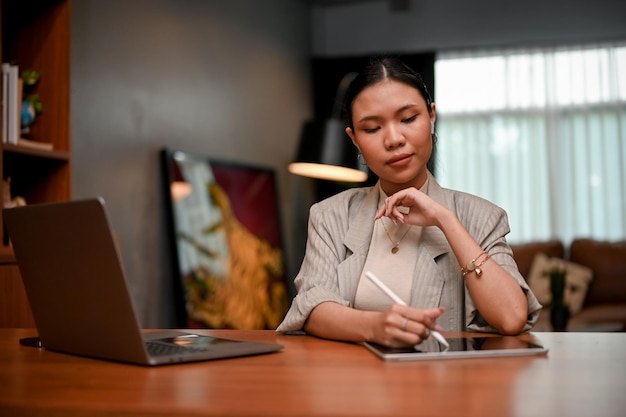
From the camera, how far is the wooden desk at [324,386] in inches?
32.4

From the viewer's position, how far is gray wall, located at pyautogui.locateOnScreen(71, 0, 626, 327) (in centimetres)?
348

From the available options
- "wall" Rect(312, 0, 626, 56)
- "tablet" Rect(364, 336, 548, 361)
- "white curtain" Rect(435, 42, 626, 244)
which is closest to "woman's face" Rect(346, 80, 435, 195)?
"tablet" Rect(364, 336, 548, 361)

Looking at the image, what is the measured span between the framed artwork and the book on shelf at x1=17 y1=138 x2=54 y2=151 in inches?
44.9

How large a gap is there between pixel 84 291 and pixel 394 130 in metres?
0.82

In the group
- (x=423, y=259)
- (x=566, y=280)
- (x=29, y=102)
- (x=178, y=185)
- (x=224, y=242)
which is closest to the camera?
(x=423, y=259)

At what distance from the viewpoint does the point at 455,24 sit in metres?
6.46

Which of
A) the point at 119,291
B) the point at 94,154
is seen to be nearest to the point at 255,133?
the point at 94,154

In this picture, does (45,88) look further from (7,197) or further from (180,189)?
(180,189)

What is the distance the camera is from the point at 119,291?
1.09 metres

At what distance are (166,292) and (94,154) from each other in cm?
91

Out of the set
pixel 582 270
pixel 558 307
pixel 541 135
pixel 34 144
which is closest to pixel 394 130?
pixel 34 144

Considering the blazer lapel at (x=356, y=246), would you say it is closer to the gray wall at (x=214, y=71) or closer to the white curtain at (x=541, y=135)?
A: the gray wall at (x=214, y=71)

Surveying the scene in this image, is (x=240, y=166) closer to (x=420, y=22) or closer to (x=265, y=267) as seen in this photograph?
(x=265, y=267)

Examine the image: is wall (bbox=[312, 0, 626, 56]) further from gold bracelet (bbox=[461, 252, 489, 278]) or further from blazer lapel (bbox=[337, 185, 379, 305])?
gold bracelet (bbox=[461, 252, 489, 278])
